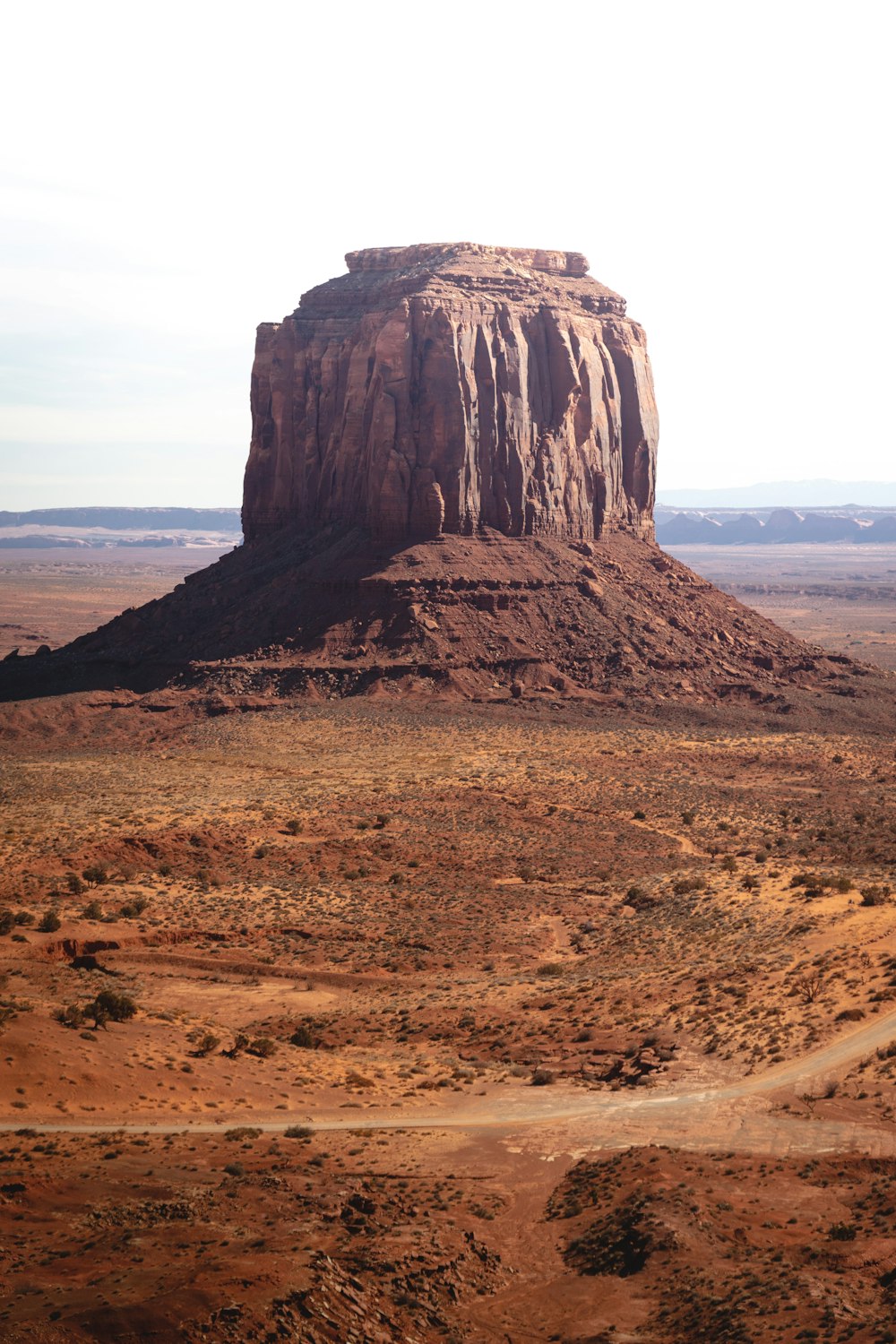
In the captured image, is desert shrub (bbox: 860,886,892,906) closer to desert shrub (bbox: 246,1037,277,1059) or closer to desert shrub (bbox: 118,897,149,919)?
desert shrub (bbox: 246,1037,277,1059)

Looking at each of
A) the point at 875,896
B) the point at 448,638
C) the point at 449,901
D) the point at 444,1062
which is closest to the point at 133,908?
the point at 449,901

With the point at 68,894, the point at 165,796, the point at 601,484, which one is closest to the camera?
the point at 68,894

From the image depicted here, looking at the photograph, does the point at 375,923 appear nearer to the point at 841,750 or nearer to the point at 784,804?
the point at 784,804

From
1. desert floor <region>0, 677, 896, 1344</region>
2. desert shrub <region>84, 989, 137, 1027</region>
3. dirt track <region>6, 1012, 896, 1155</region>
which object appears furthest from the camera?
desert shrub <region>84, 989, 137, 1027</region>

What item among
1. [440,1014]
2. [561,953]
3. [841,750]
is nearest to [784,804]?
[841,750]

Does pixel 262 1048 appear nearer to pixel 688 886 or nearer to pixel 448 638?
pixel 688 886

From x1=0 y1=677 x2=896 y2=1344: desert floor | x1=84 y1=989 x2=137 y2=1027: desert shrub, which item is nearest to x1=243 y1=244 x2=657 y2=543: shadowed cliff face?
x1=0 y1=677 x2=896 y2=1344: desert floor
